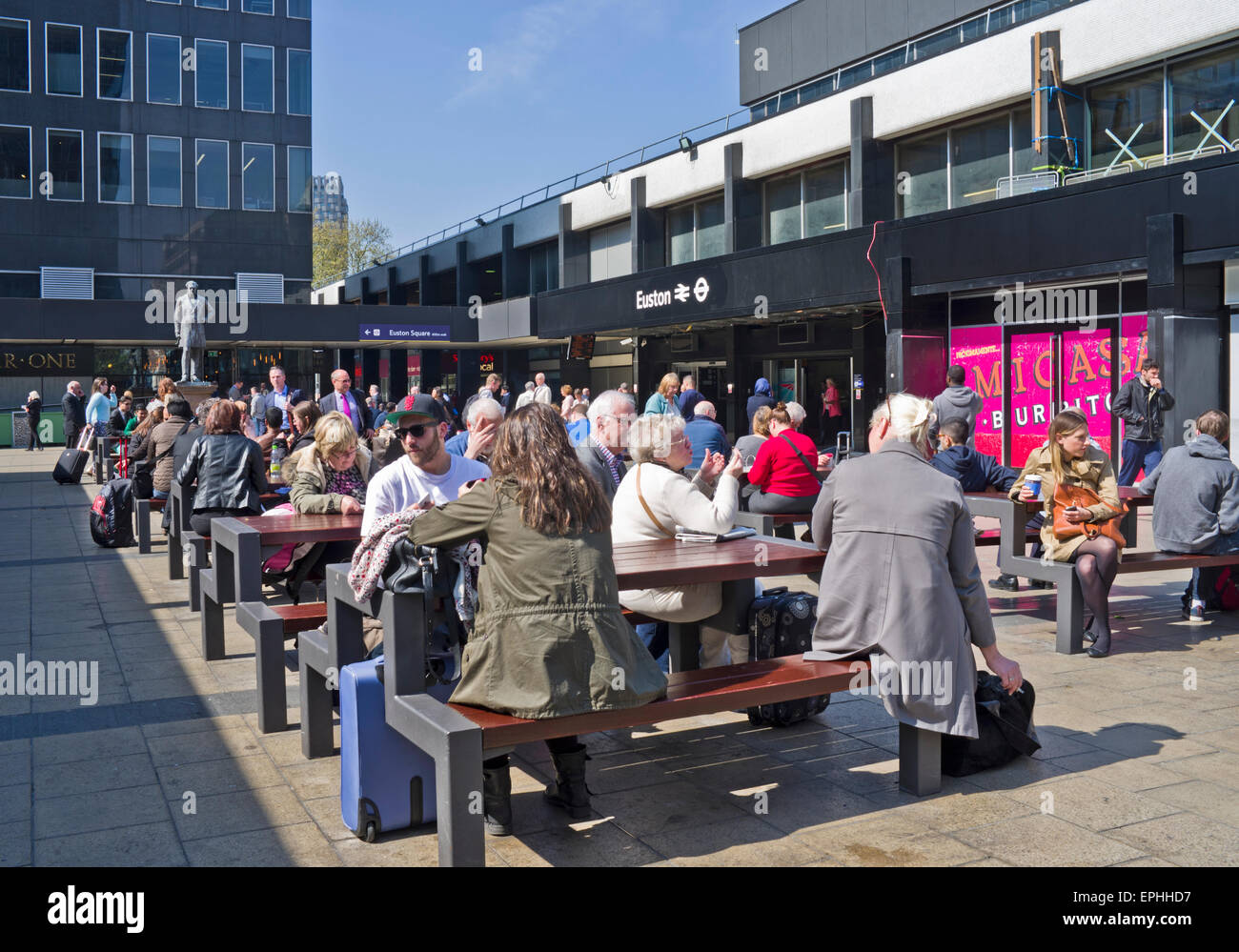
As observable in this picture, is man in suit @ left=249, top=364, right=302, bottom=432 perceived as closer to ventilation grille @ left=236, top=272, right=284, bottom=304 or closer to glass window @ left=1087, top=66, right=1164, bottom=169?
glass window @ left=1087, top=66, right=1164, bottom=169

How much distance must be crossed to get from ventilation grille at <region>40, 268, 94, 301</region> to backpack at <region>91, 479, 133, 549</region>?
28.1 m

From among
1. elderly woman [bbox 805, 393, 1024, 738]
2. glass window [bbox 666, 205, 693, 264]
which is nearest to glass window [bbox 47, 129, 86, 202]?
glass window [bbox 666, 205, 693, 264]

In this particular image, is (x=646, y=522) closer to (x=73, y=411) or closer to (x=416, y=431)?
(x=416, y=431)

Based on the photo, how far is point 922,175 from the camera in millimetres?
23391

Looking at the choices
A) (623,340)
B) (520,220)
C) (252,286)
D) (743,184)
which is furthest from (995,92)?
(252,286)

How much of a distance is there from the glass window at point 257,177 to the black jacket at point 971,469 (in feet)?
116

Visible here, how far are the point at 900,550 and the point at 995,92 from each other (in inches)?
726

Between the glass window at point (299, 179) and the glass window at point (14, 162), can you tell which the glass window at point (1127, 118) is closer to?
the glass window at point (299, 179)

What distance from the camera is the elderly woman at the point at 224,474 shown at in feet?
27.2

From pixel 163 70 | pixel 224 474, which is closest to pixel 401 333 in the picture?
pixel 163 70

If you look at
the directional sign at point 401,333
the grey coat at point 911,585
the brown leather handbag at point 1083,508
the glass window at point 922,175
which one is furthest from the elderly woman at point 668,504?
the directional sign at point 401,333

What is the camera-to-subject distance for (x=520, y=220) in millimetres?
40531

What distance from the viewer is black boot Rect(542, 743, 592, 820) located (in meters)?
4.55
